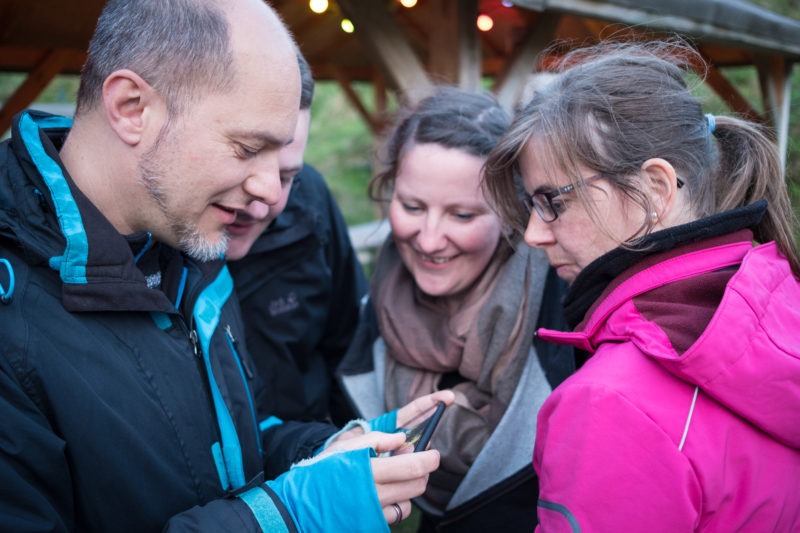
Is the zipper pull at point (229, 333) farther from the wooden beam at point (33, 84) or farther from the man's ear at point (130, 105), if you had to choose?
the wooden beam at point (33, 84)

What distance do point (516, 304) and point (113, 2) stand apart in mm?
1424

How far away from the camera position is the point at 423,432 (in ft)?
5.67

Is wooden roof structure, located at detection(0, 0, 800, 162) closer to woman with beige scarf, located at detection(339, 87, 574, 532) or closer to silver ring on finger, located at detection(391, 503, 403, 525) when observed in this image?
woman with beige scarf, located at detection(339, 87, 574, 532)

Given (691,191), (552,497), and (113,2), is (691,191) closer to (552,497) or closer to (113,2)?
(552,497)

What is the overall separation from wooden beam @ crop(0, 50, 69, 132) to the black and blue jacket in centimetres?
523

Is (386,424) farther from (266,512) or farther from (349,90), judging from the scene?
(349,90)

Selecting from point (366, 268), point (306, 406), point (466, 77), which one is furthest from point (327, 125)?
point (306, 406)

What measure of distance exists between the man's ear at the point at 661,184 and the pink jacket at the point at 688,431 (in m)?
0.24

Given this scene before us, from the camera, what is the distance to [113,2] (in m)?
1.69

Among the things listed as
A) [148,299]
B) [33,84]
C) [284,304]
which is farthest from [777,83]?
[148,299]

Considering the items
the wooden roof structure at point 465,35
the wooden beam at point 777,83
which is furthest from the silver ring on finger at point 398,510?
the wooden beam at point 777,83

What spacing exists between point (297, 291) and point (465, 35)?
1974mm

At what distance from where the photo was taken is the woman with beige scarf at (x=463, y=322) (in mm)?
2092

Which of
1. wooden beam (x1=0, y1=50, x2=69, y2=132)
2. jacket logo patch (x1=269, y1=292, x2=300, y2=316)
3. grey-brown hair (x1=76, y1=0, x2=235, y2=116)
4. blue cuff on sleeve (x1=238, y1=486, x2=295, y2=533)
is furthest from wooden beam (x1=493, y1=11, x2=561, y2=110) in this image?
wooden beam (x1=0, y1=50, x2=69, y2=132)
